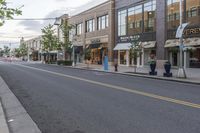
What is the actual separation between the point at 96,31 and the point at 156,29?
66.8 ft

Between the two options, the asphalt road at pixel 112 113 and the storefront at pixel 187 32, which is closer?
the asphalt road at pixel 112 113

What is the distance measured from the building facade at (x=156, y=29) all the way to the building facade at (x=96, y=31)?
1.72 meters

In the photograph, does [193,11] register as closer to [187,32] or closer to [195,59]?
[187,32]

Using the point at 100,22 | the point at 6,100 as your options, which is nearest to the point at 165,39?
the point at 100,22

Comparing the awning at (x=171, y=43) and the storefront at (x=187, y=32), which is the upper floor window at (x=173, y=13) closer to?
the storefront at (x=187, y=32)

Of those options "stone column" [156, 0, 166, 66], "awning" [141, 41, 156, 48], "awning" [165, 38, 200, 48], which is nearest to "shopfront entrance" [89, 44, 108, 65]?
"awning" [141, 41, 156, 48]

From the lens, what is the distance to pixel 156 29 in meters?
42.6

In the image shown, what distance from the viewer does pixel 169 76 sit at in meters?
28.0

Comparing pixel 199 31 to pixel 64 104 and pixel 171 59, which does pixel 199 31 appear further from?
pixel 64 104

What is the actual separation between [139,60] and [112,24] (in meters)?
9.53

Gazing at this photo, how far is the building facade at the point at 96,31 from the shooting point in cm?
5506

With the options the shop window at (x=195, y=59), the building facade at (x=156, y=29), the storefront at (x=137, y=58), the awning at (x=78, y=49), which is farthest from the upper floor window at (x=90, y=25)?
the shop window at (x=195, y=59)

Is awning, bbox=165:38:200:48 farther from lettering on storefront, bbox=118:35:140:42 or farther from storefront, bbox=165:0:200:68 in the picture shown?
lettering on storefront, bbox=118:35:140:42

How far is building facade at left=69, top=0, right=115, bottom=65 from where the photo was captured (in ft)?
181
